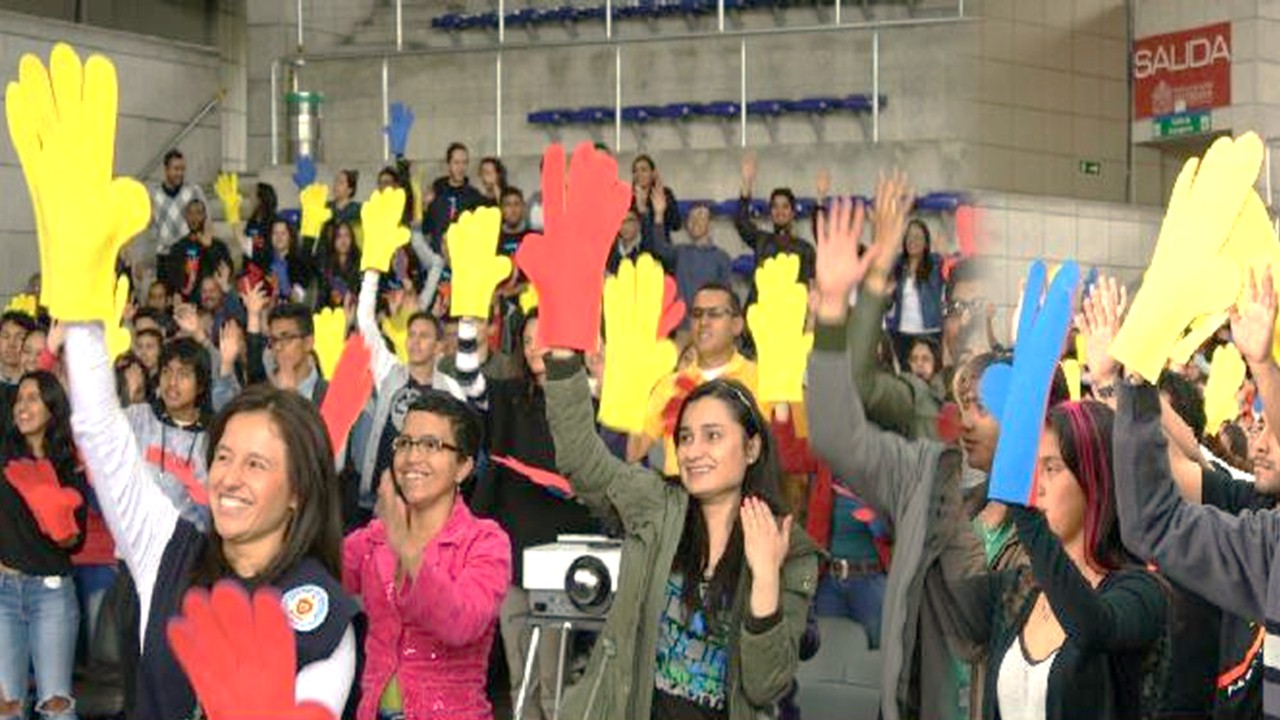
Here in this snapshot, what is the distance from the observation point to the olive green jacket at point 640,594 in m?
4.12

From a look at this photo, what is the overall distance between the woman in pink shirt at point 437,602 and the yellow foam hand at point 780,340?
62.1 inches

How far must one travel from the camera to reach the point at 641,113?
15.2 m

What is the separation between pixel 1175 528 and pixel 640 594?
1181mm

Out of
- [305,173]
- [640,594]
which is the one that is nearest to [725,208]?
[305,173]

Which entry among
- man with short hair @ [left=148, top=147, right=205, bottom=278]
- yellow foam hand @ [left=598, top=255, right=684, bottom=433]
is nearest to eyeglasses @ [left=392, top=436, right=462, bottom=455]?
yellow foam hand @ [left=598, top=255, right=684, bottom=433]

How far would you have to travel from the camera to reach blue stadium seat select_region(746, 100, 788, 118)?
1483 cm

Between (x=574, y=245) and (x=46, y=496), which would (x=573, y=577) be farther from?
(x=46, y=496)

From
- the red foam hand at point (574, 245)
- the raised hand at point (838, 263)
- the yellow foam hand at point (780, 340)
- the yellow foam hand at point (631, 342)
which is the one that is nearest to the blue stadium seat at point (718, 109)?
the yellow foam hand at point (780, 340)

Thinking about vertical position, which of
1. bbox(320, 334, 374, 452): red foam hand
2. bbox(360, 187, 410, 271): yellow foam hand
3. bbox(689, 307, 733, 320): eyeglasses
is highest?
bbox(360, 187, 410, 271): yellow foam hand

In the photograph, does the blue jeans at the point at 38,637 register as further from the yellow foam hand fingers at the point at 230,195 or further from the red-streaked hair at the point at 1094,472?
the yellow foam hand fingers at the point at 230,195

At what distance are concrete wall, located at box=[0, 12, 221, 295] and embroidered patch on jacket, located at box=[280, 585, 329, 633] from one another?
38.1ft

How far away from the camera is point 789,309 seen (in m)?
6.30

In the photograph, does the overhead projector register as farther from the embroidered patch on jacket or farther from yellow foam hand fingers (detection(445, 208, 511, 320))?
the embroidered patch on jacket

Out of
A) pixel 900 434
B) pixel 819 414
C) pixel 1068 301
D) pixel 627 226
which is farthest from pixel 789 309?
pixel 627 226
